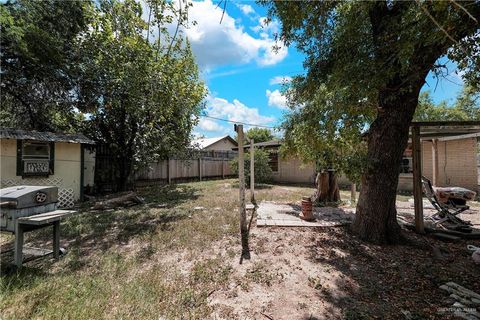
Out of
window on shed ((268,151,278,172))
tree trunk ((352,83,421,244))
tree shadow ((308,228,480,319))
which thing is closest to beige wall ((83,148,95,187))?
tree shadow ((308,228,480,319))

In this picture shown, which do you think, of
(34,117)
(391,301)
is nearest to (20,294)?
(391,301)

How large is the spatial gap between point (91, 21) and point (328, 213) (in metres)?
9.81


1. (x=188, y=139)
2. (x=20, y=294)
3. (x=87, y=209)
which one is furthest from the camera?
(x=188, y=139)

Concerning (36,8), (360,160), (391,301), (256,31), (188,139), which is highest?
(36,8)

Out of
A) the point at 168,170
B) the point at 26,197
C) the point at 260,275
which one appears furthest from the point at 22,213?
the point at 168,170

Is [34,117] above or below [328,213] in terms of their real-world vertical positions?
above

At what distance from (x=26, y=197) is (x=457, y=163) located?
1377 centimetres

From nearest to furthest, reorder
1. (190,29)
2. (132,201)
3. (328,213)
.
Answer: (328,213)
(132,201)
(190,29)

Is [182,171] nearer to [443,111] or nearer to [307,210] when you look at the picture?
[307,210]

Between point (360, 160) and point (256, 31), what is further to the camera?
point (256, 31)

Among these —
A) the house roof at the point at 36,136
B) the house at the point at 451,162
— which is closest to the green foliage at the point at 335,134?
the house at the point at 451,162

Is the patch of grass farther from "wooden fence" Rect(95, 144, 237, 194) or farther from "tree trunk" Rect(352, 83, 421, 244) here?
"wooden fence" Rect(95, 144, 237, 194)

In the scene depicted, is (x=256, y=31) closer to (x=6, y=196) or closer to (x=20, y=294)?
(x=6, y=196)

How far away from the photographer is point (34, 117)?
9.42 metres
